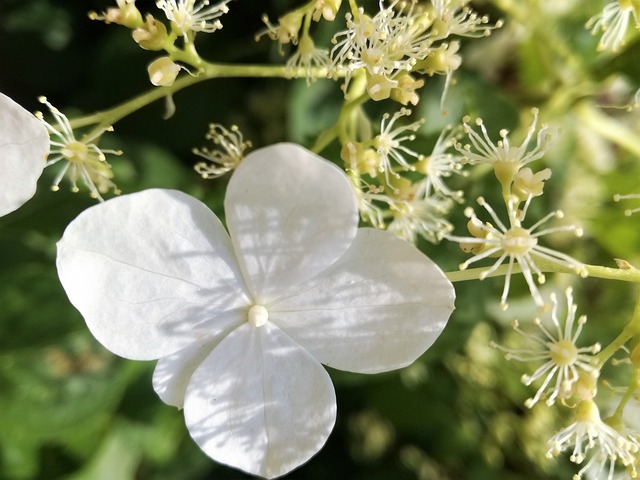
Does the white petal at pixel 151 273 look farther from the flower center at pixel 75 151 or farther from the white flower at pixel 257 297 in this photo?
the flower center at pixel 75 151

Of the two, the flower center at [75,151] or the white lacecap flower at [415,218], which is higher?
the flower center at [75,151]

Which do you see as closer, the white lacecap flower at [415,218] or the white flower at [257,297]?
the white flower at [257,297]

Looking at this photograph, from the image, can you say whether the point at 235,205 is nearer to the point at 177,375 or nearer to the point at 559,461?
the point at 177,375

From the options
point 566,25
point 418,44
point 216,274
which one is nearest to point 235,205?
point 216,274

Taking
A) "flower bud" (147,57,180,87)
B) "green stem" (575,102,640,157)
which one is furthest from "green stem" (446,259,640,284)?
"green stem" (575,102,640,157)

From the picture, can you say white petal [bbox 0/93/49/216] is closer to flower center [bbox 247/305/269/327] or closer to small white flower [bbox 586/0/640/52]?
flower center [bbox 247/305/269/327]

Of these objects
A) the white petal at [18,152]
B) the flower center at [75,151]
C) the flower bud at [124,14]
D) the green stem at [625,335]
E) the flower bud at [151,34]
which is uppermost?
the flower bud at [124,14]

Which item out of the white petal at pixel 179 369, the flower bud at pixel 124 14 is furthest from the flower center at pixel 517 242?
the flower bud at pixel 124 14

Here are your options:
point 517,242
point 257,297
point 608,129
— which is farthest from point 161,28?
point 608,129
